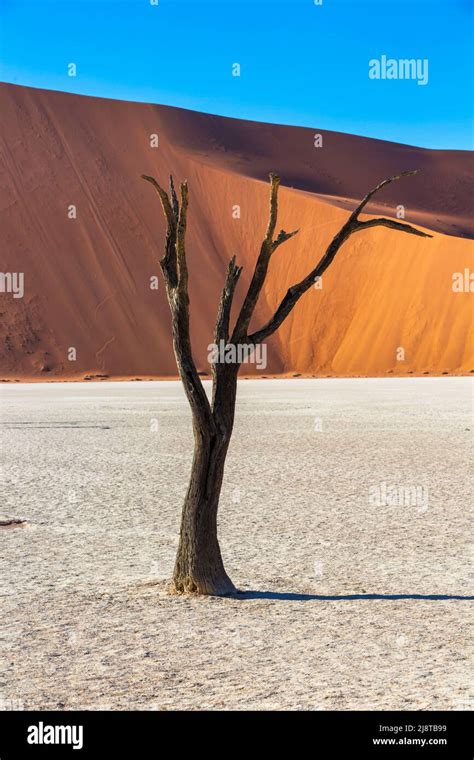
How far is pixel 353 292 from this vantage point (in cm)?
7381

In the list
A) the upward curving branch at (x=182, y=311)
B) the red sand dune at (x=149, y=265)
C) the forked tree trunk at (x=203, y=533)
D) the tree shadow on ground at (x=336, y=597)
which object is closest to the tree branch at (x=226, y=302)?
the upward curving branch at (x=182, y=311)

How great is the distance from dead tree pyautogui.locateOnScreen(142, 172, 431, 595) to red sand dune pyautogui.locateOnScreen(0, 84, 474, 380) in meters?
57.1

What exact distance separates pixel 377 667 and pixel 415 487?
7.38 m

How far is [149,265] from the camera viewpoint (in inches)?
2901

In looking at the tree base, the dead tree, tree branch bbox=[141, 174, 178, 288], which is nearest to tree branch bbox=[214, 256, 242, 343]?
the dead tree

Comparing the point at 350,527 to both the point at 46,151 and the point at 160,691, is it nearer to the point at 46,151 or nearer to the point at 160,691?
the point at 160,691

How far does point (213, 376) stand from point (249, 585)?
1.72 metres

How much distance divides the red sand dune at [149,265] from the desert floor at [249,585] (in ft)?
164

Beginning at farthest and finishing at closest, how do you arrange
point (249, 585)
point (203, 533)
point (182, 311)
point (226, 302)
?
point (249, 585)
point (203, 533)
point (182, 311)
point (226, 302)

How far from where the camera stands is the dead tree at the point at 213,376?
23.9 feet

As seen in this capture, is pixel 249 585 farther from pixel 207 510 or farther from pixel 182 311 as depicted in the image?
pixel 182 311

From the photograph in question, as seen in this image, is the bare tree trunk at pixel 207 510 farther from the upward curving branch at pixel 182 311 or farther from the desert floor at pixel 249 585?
the desert floor at pixel 249 585

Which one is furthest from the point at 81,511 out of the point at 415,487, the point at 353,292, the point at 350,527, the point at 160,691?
the point at 353,292

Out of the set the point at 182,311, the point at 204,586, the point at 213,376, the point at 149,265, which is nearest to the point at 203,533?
the point at 204,586
